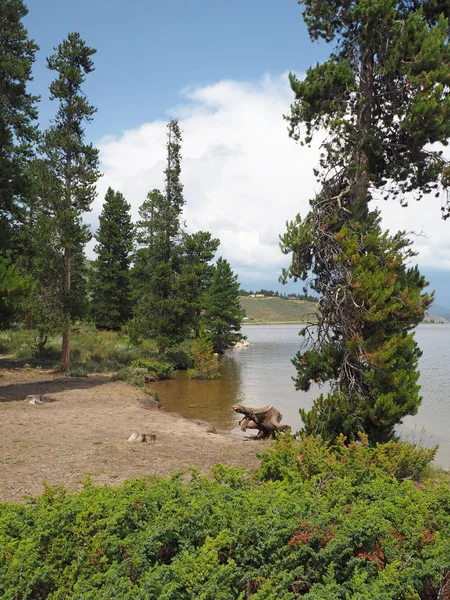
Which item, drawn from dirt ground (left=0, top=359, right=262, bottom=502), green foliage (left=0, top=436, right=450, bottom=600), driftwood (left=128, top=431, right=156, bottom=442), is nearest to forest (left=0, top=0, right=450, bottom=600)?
green foliage (left=0, top=436, right=450, bottom=600)

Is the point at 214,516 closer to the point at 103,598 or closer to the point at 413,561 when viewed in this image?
the point at 103,598

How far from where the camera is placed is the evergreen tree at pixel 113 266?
38719 millimetres

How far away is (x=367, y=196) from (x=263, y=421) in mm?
7178

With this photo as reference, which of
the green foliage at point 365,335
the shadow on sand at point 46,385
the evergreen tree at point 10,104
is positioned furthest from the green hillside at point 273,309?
the green foliage at point 365,335

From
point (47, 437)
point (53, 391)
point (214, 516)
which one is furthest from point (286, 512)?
point (53, 391)

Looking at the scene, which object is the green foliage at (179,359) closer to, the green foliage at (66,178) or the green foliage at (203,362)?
the green foliage at (203,362)

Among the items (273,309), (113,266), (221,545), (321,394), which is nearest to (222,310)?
(113,266)

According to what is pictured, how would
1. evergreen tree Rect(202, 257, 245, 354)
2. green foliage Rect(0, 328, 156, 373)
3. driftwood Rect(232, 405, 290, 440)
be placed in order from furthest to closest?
evergreen tree Rect(202, 257, 245, 354), green foliage Rect(0, 328, 156, 373), driftwood Rect(232, 405, 290, 440)

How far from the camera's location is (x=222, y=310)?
141 ft

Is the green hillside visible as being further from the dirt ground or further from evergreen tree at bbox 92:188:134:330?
the dirt ground

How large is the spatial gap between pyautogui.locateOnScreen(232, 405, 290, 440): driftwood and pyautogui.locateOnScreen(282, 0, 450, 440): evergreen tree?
3771 mm

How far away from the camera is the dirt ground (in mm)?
7219

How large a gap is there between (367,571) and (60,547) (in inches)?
101

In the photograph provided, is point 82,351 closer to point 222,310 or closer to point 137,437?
point 137,437
